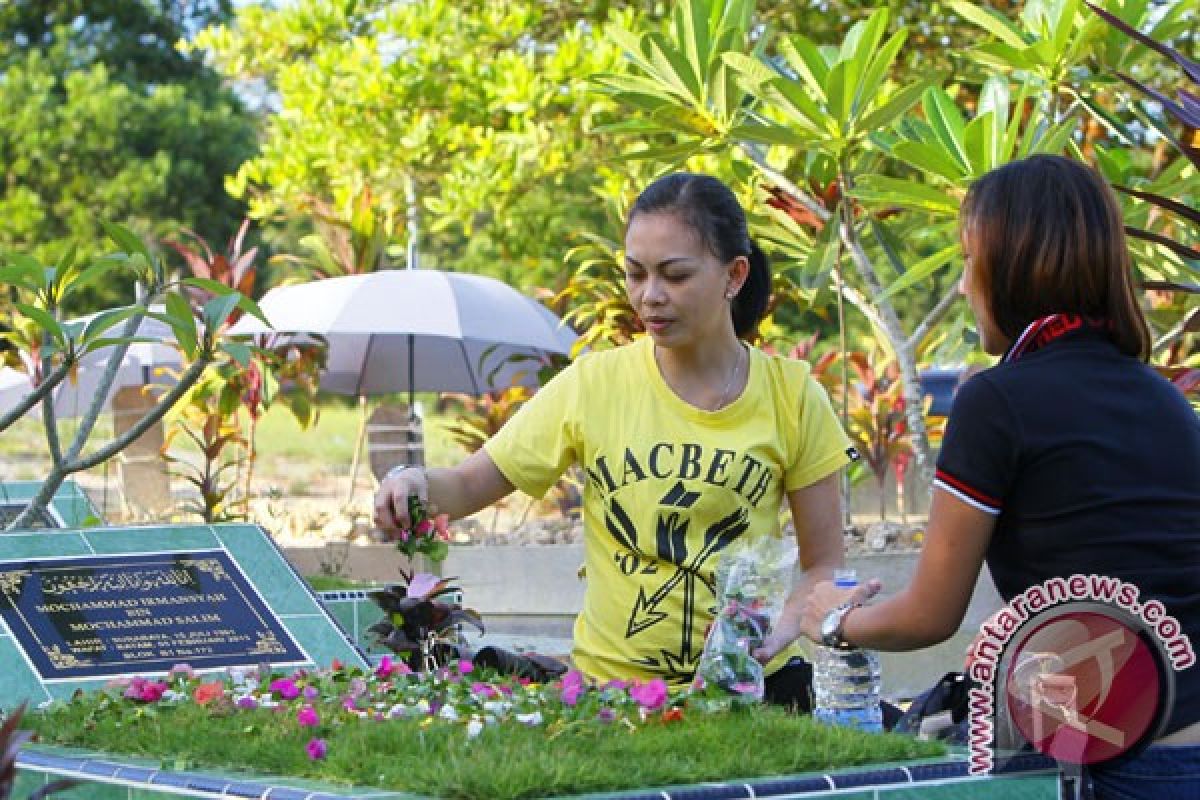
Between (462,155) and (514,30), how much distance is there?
99 centimetres

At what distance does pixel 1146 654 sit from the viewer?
2.68 m

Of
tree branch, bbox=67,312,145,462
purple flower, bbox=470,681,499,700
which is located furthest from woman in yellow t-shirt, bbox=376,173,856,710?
tree branch, bbox=67,312,145,462

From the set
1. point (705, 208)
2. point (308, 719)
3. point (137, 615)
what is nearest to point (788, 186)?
point (705, 208)

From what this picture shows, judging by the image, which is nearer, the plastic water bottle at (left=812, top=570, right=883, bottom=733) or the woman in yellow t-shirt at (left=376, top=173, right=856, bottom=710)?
the plastic water bottle at (left=812, top=570, right=883, bottom=733)

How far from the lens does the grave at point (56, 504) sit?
254 inches

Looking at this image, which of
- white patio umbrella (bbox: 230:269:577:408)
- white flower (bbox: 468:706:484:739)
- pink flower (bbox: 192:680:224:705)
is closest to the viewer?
white flower (bbox: 468:706:484:739)

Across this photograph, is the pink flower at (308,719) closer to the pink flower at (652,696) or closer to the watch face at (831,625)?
the pink flower at (652,696)

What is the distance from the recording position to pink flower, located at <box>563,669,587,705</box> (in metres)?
3.38

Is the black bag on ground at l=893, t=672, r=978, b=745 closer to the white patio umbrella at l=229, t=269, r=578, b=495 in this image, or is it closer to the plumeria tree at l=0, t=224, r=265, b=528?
the plumeria tree at l=0, t=224, r=265, b=528

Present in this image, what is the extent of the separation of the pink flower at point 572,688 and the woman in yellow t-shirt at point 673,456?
1.21 ft

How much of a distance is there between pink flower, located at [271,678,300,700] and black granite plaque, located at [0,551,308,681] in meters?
0.63

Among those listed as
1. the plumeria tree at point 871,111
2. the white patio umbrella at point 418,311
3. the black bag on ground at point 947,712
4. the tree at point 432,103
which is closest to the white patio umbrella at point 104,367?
the white patio umbrella at point 418,311

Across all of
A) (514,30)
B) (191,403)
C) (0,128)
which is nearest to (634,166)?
(514,30)

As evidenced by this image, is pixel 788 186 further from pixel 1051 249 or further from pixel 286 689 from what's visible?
pixel 1051 249
